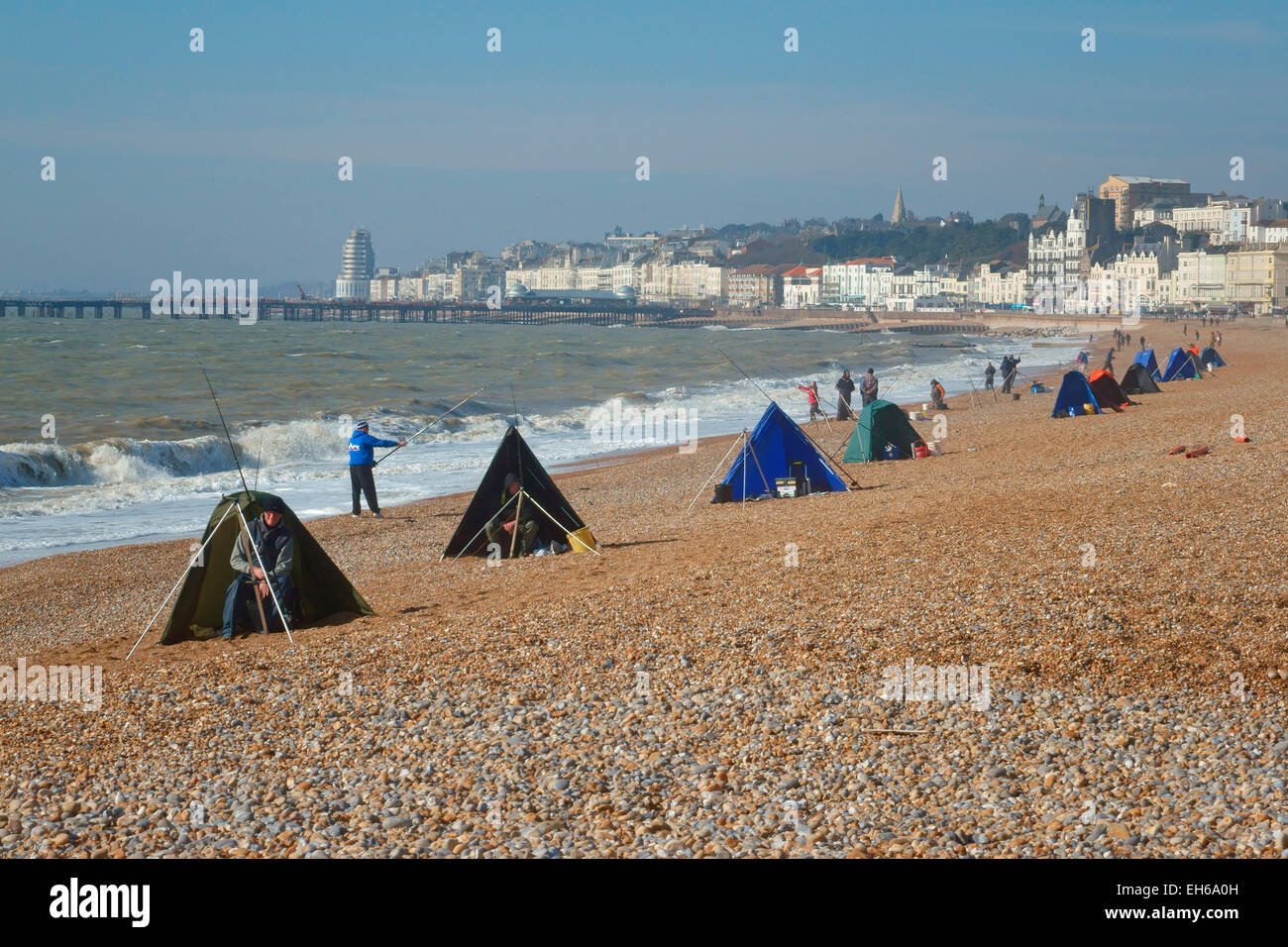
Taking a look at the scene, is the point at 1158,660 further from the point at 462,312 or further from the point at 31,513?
the point at 462,312

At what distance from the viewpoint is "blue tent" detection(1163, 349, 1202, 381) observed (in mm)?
31812

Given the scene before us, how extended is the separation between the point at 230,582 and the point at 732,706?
13.5 ft

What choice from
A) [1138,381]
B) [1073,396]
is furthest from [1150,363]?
[1073,396]

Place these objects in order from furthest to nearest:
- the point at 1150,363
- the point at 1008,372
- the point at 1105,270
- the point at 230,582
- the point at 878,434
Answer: the point at 1105,270, the point at 1008,372, the point at 1150,363, the point at 878,434, the point at 230,582

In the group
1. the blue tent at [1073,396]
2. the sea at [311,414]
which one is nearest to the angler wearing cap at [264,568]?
the sea at [311,414]

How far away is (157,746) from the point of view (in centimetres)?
582

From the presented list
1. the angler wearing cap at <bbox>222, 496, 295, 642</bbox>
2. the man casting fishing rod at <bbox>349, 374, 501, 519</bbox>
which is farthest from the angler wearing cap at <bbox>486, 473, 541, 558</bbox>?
the man casting fishing rod at <bbox>349, 374, 501, 519</bbox>

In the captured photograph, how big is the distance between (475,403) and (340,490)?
51.3 ft

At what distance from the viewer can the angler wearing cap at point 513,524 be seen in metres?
10.9

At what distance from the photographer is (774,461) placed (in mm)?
13906

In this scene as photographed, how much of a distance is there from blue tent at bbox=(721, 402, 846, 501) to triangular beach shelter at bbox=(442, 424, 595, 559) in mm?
3097

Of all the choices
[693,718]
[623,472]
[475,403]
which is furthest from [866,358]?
[693,718]

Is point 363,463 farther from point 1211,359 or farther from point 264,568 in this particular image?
point 1211,359
